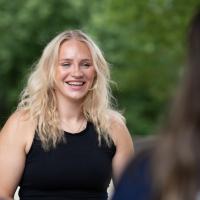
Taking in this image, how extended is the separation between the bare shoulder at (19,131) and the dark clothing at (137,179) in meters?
1.98

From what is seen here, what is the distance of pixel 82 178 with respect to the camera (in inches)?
165

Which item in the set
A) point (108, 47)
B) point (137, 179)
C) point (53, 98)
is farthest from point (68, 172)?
point (108, 47)

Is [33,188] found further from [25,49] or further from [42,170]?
[25,49]

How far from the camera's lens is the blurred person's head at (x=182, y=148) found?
2.05 meters

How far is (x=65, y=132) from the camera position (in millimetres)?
4289

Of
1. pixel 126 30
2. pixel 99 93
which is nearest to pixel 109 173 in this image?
pixel 99 93

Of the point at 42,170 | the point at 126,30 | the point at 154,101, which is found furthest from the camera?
the point at 154,101

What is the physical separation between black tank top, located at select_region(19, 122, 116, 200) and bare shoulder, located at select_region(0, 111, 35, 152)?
4 centimetres

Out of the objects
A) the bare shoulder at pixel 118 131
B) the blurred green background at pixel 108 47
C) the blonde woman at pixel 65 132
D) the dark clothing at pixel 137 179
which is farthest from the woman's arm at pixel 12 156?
the blurred green background at pixel 108 47

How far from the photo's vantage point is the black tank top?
13.6 ft

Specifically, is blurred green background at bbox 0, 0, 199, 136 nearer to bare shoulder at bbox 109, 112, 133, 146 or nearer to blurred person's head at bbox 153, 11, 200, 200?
bare shoulder at bbox 109, 112, 133, 146

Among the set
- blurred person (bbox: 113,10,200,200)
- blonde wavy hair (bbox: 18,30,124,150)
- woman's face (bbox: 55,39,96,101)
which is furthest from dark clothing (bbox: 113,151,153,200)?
woman's face (bbox: 55,39,96,101)

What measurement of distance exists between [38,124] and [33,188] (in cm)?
34

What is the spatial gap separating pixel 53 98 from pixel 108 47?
12.8 meters
